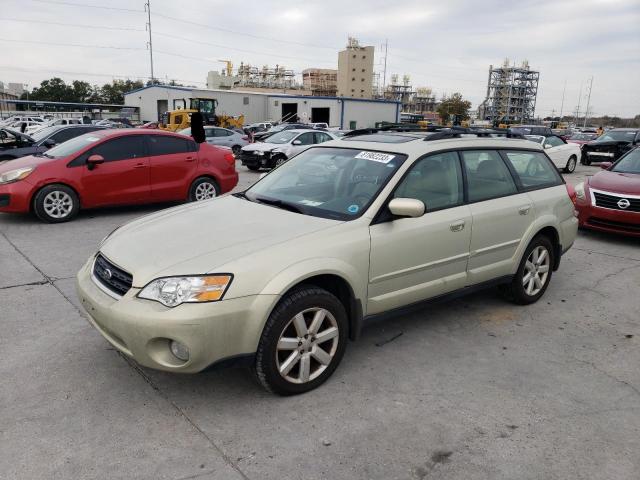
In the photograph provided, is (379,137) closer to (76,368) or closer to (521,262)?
(521,262)

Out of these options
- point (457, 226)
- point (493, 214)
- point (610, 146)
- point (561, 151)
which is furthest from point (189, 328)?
point (610, 146)

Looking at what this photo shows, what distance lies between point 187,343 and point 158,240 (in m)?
0.87

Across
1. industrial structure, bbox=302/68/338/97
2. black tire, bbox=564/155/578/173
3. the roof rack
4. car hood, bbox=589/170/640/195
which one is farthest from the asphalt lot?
industrial structure, bbox=302/68/338/97

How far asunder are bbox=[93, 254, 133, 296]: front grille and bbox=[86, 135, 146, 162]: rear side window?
212 inches

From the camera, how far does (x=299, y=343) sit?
123 inches

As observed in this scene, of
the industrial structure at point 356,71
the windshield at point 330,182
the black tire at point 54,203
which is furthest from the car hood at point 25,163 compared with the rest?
the industrial structure at point 356,71

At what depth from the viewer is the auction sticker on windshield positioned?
3.88 meters

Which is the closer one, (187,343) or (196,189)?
(187,343)

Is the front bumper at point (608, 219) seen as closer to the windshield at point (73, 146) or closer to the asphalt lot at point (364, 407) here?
the asphalt lot at point (364, 407)

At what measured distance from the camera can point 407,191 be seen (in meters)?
3.72

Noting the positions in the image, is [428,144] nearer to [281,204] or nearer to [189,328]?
[281,204]

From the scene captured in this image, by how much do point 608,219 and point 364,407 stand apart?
622 centimetres

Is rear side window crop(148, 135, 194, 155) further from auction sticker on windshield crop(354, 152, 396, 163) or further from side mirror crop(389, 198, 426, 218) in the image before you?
side mirror crop(389, 198, 426, 218)

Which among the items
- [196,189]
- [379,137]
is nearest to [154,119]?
[196,189]
